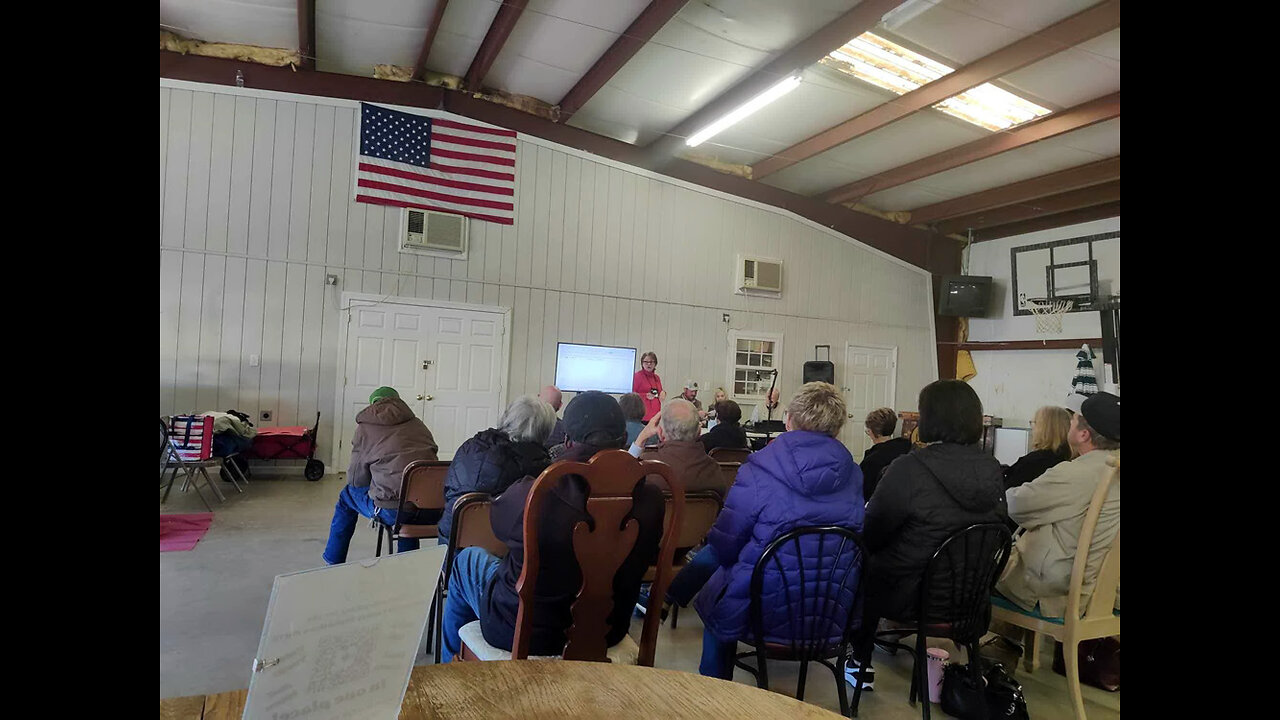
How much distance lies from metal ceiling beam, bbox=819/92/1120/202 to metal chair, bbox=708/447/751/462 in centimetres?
600

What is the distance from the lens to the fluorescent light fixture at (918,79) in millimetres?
6512

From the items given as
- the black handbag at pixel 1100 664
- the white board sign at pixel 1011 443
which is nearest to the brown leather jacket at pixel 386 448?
the black handbag at pixel 1100 664

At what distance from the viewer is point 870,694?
104 inches

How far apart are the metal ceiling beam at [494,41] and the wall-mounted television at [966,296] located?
313 inches

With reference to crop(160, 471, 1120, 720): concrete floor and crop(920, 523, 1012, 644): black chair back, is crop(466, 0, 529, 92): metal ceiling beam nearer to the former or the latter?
crop(160, 471, 1120, 720): concrete floor

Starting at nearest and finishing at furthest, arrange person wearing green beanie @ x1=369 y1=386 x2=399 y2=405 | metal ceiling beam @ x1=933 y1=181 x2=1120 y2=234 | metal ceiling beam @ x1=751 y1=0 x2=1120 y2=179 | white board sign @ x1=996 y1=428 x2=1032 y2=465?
person wearing green beanie @ x1=369 y1=386 x2=399 y2=405 < metal ceiling beam @ x1=751 y1=0 x2=1120 y2=179 < metal ceiling beam @ x1=933 y1=181 x2=1120 y2=234 < white board sign @ x1=996 y1=428 x2=1032 y2=465

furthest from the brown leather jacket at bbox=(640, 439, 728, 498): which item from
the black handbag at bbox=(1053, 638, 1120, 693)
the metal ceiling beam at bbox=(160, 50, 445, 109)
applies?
the metal ceiling beam at bbox=(160, 50, 445, 109)

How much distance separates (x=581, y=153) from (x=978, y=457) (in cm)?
713

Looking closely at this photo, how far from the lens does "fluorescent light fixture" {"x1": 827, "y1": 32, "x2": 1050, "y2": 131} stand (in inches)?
256

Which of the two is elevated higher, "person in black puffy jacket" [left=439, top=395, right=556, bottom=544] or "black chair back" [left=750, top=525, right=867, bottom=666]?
"person in black puffy jacket" [left=439, top=395, right=556, bottom=544]

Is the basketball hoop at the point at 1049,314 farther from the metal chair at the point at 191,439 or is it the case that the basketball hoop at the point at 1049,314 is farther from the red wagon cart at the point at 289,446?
the metal chair at the point at 191,439

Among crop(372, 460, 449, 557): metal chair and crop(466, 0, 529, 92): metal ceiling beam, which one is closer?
crop(372, 460, 449, 557): metal chair

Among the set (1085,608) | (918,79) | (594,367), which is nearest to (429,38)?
(594,367)
